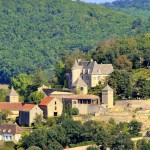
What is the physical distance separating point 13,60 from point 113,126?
8322cm

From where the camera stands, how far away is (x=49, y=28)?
6403 inches

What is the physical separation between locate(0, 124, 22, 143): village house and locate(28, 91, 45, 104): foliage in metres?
4.48

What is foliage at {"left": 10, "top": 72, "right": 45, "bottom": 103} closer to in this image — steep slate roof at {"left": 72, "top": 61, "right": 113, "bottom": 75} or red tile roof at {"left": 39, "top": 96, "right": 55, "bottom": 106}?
red tile roof at {"left": 39, "top": 96, "right": 55, "bottom": 106}

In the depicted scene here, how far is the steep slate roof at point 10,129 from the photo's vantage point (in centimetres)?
6300

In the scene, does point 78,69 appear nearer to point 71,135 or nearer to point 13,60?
point 71,135

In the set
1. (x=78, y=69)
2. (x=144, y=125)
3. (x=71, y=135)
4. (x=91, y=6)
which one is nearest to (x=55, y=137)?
(x=71, y=135)

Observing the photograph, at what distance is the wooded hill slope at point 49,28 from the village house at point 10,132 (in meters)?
77.2

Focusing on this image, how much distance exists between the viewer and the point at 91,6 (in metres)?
169

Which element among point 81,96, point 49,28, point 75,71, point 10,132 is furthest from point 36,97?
point 49,28

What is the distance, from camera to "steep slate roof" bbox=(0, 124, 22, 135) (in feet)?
207

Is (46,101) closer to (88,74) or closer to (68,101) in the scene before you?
(68,101)

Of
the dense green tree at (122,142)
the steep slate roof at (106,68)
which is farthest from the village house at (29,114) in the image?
the steep slate roof at (106,68)

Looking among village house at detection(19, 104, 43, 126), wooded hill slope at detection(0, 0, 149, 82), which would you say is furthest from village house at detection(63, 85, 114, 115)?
wooded hill slope at detection(0, 0, 149, 82)

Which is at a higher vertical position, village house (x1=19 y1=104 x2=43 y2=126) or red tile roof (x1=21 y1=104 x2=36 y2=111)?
red tile roof (x1=21 y1=104 x2=36 y2=111)
